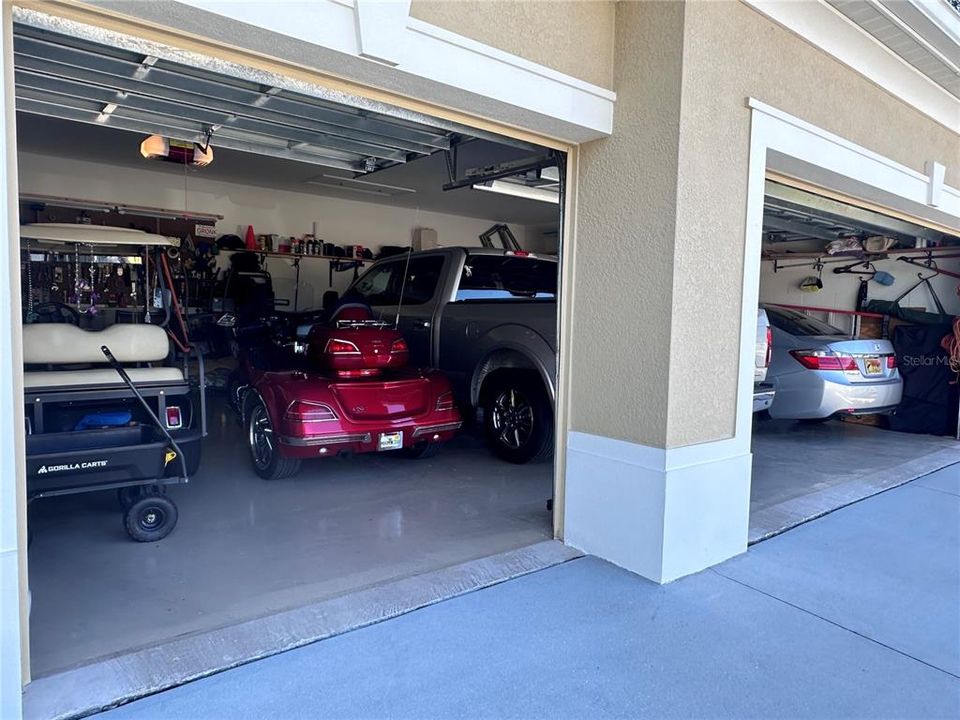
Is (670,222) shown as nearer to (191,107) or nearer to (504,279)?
(191,107)

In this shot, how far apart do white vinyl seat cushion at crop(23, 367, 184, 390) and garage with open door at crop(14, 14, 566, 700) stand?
12 mm

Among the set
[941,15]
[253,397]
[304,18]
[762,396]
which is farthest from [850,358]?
[304,18]

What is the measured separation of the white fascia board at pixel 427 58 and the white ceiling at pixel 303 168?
1953mm

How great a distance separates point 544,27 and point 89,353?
3.17 metres

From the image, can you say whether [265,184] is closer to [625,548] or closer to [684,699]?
[625,548]

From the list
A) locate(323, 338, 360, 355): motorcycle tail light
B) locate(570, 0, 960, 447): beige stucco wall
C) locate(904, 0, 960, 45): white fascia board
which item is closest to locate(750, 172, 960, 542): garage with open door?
locate(570, 0, 960, 447): beige stucco wall

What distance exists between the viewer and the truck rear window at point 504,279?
6.07 m

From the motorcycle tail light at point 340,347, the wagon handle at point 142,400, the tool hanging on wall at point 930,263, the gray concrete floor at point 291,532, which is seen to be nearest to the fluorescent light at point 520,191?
the motorcycle tail light at point 340,347

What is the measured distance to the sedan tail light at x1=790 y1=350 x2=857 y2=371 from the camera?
6488 millimetres

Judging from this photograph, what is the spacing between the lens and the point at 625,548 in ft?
11.1

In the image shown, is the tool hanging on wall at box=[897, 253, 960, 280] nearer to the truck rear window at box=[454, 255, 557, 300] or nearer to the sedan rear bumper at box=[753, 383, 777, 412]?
the sedan rear bumper at box=[753, 383, 777, 412]

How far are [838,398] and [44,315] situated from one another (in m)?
7.22

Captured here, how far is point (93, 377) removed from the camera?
3.63 m

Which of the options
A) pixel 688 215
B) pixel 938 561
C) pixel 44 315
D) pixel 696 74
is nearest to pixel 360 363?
pixel 44 315
